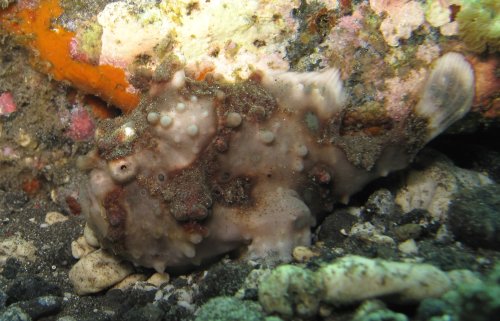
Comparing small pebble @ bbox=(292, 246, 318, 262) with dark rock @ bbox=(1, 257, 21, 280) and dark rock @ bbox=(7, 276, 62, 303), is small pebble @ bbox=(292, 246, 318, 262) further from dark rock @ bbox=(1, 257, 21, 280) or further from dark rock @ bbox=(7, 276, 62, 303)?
dark rock @ bbox=(1, 257, 21, 280)

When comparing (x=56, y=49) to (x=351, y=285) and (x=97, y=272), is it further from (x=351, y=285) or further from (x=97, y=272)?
(x=351, y=285)

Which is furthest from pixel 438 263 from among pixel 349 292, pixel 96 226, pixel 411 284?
pixel 96 226

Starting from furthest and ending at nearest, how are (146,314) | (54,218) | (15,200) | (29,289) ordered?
(15,200), (54,218), (29,289), (146,314)

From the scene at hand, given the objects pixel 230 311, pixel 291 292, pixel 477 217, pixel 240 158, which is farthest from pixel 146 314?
pixel 477 217

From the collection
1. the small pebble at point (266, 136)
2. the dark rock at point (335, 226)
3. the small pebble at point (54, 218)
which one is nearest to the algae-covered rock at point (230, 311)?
the dark rock at point (335, 226)

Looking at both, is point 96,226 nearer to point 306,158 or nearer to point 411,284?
point 306,158

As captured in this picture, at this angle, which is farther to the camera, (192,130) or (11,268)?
(11,268)
